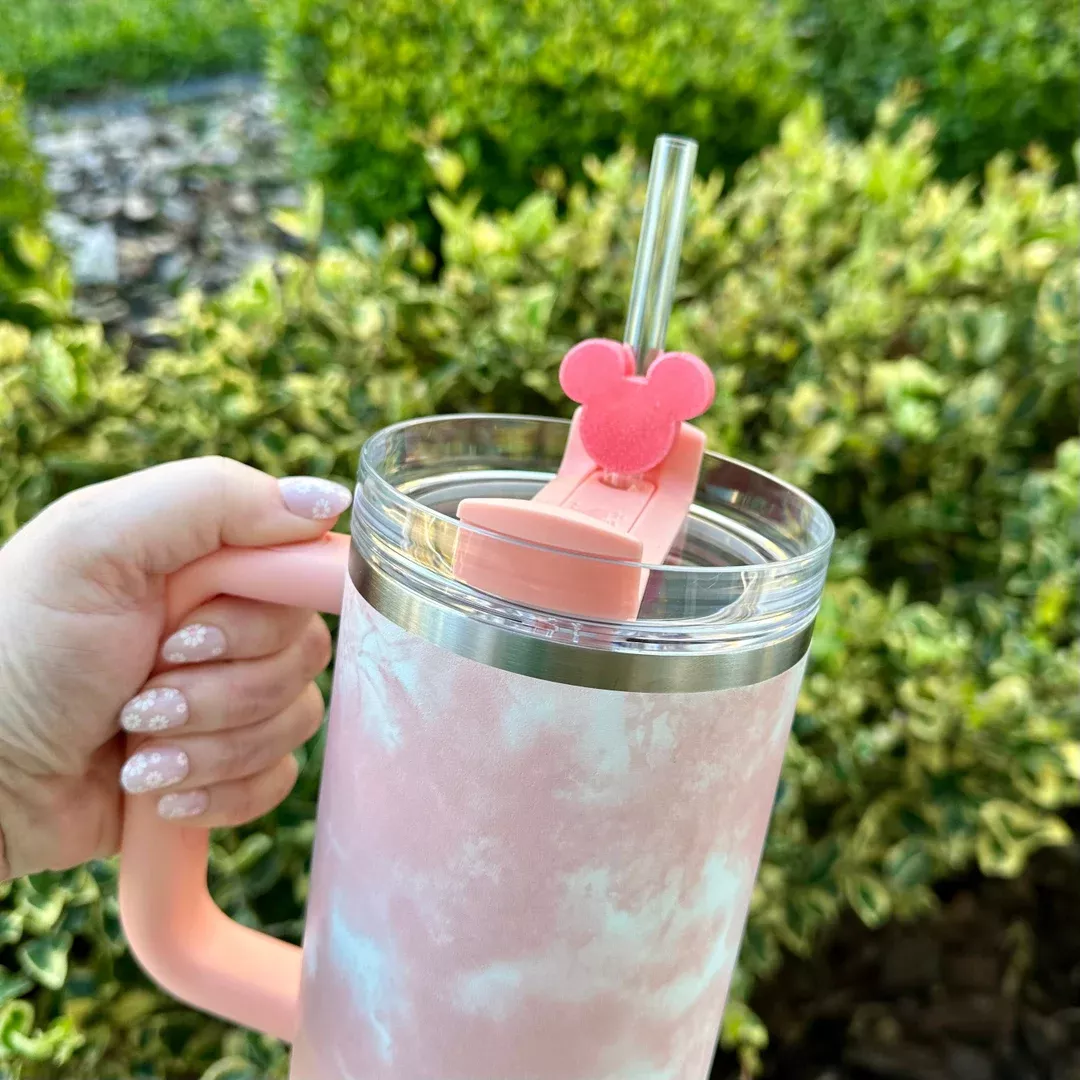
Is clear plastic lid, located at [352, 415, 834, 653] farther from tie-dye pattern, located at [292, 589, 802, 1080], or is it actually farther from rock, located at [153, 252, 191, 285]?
rock, located at [153, 252, 191, 285]

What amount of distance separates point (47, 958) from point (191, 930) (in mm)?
415

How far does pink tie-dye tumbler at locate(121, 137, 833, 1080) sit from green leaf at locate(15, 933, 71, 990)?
0.51m

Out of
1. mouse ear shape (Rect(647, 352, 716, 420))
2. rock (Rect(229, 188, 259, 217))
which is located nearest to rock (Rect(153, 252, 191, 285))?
rock (Rect(229, 188, 259, 217))

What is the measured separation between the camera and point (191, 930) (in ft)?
2.59

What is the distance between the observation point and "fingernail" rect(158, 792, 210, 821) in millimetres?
747

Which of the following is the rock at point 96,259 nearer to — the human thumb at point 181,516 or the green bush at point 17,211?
the green bush at point 17,211

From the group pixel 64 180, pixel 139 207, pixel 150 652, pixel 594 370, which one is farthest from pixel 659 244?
pixel 64 180

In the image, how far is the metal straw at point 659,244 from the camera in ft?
2.10

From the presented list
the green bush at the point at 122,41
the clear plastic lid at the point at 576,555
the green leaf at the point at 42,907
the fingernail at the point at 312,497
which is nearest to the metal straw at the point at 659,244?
the clear plastic lid at the point at 576,555

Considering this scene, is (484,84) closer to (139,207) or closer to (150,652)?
(139,207)

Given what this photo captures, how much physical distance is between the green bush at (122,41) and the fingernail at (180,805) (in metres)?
4.46

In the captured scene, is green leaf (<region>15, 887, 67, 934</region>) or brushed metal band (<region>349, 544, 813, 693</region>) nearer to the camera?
brushed metal band (<region>349, 544, 813, 693</region>)

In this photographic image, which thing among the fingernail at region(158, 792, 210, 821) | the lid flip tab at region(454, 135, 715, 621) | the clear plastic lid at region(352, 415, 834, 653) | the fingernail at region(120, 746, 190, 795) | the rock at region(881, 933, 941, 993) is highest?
the lid flip tab at region(454, 135, 715, 621)

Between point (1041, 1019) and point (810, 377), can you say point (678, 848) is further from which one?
point (1041, 1019)
